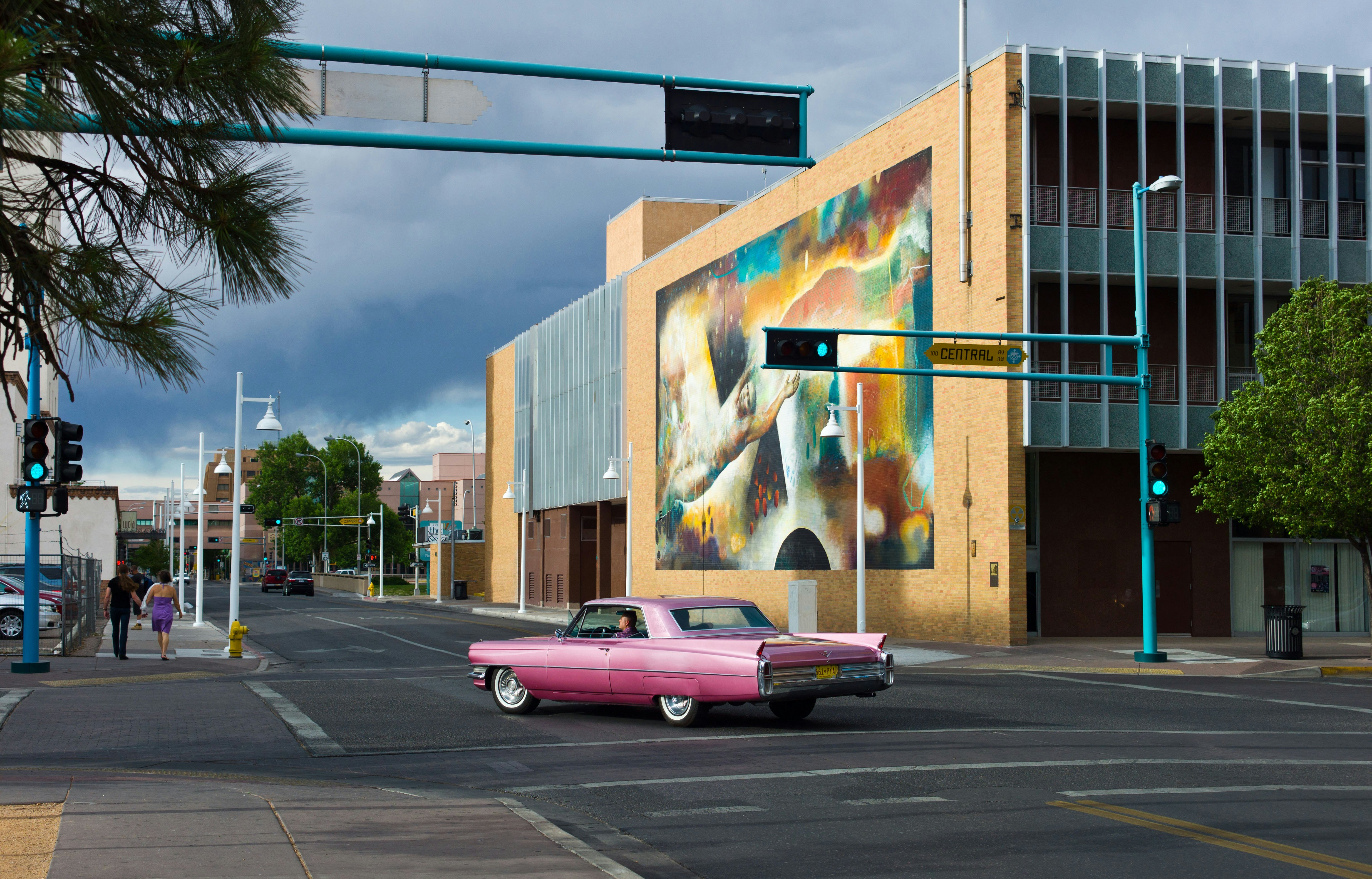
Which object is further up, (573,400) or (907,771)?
(573,400)

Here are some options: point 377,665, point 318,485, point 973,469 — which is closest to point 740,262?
point 973,469

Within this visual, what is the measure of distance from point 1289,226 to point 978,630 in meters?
12.1

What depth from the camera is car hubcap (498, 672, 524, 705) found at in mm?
15562

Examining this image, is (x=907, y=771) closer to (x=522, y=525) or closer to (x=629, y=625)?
(x=629, y=625)

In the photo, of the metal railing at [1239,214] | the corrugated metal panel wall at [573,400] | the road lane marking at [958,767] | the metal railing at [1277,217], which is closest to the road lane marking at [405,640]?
the corrugated metal panel wall at [573,400]

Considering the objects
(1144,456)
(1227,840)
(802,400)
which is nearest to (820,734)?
(1227,840)

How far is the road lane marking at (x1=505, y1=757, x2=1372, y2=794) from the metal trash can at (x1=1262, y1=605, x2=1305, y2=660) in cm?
1335

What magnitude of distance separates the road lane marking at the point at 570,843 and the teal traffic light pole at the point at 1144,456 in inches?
692

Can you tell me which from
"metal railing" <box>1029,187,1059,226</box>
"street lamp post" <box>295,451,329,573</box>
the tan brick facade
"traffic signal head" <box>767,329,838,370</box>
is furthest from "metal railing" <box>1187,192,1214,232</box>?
"street lamp post" <box>295,451,329,573</box>

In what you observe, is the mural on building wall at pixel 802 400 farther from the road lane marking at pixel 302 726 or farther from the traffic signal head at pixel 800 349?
the road lane marking at pixel 302 726

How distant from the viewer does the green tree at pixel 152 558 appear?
111538 millimetres

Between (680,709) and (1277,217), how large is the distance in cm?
2347

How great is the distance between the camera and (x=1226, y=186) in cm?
3128

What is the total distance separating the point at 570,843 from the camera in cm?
788
